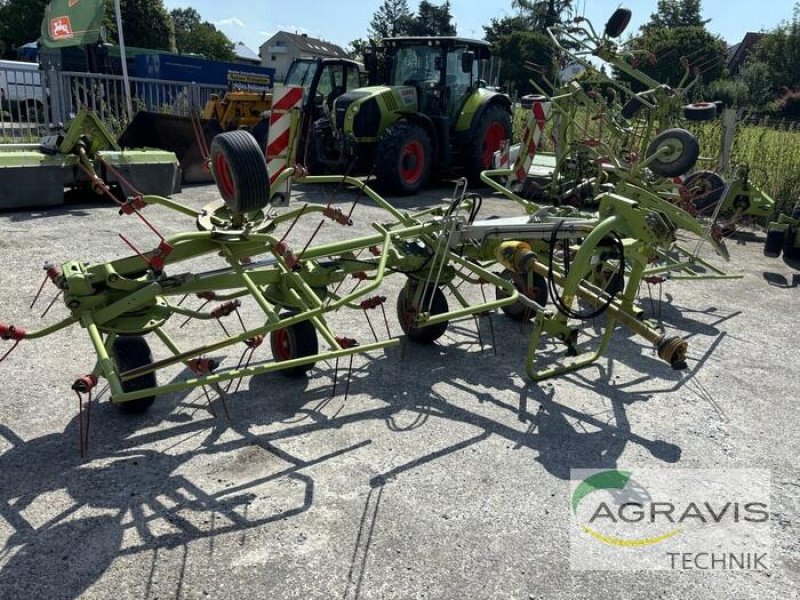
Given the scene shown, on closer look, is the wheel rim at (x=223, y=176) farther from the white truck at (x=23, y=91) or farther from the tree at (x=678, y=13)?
the tree at (x=678, y=13)

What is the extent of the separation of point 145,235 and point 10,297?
2.09m

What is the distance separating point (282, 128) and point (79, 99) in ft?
27.1

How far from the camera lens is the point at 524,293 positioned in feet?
15.7

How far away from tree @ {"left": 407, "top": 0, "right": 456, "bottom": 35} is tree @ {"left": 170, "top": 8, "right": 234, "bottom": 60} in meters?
16.9

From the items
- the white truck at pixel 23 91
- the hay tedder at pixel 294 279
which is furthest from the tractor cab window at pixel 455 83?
the white truck at pixel 23 91

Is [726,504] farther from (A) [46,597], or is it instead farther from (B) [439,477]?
(A) [46,597]

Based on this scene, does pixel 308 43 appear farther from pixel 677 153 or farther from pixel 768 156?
pixel 677 153

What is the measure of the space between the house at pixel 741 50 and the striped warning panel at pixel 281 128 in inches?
1924

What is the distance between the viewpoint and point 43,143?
784cm

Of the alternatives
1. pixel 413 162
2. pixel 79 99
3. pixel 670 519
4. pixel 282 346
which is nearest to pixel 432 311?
pixel 282 346

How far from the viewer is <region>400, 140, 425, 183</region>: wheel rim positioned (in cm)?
1016

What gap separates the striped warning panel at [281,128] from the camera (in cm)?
472

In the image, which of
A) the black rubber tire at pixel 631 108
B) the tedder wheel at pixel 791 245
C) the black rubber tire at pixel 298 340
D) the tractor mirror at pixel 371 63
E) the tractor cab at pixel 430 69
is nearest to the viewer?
the black rubber tire at pixel 298 340

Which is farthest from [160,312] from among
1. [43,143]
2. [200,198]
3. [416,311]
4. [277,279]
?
[200,198]
